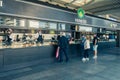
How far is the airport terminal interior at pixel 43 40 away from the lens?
518cm

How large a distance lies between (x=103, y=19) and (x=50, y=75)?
327 inches

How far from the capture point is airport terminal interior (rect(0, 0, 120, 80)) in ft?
17.0

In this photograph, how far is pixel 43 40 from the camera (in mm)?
7203

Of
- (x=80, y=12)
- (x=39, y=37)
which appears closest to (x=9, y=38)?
(x=39, y=37)

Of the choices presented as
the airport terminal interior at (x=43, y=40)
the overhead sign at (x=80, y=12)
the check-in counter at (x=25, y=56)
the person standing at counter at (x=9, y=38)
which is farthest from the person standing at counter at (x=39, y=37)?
the overhead sign at (x=80, y=12)

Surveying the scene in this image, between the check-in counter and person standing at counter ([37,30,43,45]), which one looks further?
person standing at counter ([37,30,43,45])

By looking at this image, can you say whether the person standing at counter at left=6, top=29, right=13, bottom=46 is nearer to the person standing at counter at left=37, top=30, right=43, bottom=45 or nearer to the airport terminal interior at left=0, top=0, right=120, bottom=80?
the airport terminal interior at left=0, top=0, right=120, bottom=80

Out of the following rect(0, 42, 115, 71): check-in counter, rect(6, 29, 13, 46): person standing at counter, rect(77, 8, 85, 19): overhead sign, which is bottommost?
rect(0, 42, 115, 71): check-in counter

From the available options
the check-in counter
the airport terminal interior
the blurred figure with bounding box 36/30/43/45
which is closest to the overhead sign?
the airport terminal interior

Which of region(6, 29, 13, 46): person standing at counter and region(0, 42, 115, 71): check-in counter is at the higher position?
region(6, 29, 13, 46): person standing at counter

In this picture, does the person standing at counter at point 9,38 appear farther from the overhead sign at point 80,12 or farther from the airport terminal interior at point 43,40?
the overhead sign at point 80,12

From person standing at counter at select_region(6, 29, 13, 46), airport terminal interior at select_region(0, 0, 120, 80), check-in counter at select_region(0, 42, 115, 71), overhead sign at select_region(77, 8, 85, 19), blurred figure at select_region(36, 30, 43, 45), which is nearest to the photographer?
airport terminal interior at select_region(0, 0, 120, 80)

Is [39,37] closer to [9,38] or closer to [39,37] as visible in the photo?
[39,37]

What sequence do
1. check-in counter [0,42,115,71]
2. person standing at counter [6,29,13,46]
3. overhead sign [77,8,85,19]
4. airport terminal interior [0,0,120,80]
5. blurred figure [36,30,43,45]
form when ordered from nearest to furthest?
airport terminal interior [0,0,120,80], check-in counter [0,42,115,71], person standing at counter [6,29,13,46], blurred figure [36,30,43,45], overhead sign [77,8,85,19]
